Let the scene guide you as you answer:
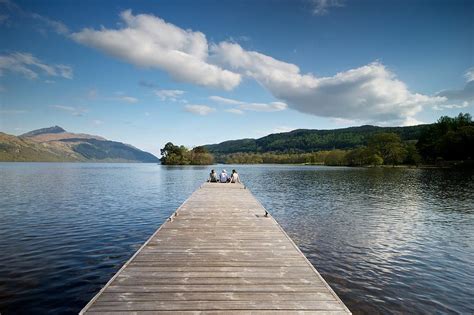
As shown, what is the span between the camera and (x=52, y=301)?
32.6ft

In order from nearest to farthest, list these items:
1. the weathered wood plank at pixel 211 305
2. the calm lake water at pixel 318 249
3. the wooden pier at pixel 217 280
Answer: the weathered wood plank at pixel 211 305, the wooden pier at pixel 217 280, the calm lake water at pixel 318 249

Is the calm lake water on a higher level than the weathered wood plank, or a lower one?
lower

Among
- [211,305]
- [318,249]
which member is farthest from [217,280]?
[318,249]

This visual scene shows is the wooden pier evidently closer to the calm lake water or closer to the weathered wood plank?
the weathered wood plank

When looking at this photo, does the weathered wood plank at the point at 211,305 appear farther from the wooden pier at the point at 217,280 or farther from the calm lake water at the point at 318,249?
the calm lake water at the point at 318,249

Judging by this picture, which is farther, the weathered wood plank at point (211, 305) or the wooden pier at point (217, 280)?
the wooden pier at point (217, 280)

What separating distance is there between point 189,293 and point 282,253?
4.67m

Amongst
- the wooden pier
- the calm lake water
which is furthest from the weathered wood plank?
the calm lake water

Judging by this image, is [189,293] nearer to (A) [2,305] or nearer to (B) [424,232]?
(A) [2,305]

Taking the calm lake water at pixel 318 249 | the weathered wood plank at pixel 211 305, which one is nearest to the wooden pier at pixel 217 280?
the weathered wood plank at pixel 211 305

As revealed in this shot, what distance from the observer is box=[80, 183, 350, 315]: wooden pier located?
6.63 meters

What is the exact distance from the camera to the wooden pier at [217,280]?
21.7 ft

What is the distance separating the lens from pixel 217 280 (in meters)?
8.11

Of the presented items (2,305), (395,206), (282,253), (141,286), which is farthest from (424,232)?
(2,305)
